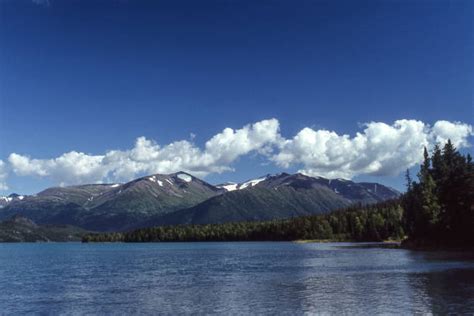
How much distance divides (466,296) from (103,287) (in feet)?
151

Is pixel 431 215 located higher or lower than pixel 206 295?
higher

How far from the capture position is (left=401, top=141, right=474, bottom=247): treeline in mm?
116688

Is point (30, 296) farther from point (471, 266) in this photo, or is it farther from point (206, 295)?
point (471, 266)

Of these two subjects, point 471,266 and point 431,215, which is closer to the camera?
point 471,266

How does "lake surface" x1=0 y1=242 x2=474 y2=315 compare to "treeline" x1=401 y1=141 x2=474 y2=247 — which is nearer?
"lake surface" x1=0 y1=242 x2=474 y2=315

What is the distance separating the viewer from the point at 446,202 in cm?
12375

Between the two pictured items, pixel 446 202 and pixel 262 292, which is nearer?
pixel 262 292

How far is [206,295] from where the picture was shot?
57.6 metres

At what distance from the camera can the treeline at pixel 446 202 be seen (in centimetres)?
11669

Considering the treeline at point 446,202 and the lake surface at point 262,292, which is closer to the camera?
the lake surface at point 262,292

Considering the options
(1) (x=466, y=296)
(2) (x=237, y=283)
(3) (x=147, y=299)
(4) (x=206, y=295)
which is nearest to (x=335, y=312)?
(1) (x=466, y=296)

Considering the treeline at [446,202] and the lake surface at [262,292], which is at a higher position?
the treeline at [446,202]

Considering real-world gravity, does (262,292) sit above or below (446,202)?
below

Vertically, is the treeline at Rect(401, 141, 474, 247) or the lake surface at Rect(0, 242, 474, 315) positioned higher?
the treeline at Rect(401, 141, 474, 247)
